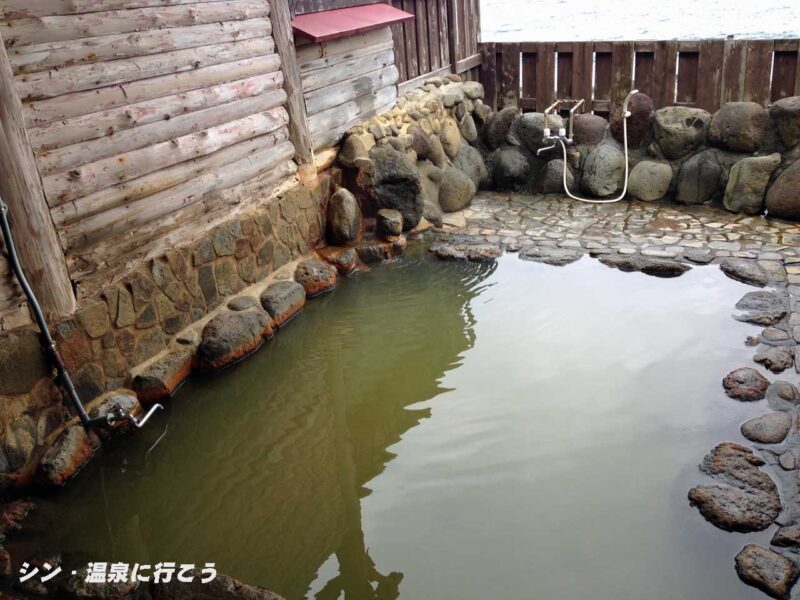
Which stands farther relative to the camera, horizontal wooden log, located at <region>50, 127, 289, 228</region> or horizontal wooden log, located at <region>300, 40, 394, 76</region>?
horizontal wooden log, located at <region>300, 40, 394, 76</region>

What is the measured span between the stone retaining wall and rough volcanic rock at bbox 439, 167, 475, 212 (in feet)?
6.83

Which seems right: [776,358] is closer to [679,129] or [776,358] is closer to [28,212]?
[679,129]

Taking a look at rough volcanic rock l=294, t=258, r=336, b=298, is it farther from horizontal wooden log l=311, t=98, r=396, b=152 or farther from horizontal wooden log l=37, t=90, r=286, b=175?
horizontal wooden log l=37, t=90, r=286, b=175

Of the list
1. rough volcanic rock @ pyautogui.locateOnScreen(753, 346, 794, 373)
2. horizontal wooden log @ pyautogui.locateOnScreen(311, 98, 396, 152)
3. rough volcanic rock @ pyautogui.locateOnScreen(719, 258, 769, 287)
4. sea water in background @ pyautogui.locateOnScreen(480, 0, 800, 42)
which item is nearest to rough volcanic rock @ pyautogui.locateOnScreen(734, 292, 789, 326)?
rough volcanic rock @ pyautogui.locateOnScreen(719, 258, 769, 287)

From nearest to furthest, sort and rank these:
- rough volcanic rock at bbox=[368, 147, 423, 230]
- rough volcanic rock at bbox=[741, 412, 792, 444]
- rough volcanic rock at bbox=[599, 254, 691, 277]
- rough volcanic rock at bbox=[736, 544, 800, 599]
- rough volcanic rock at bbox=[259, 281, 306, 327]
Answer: rough volcanic rock at bbox=[736, 544, 800, 599] < rough volcanic rock at bbox=[741, 412, 792, 444] < rough volcanic rock at bbox=[259, 281, 306, 327] < rough volcanic rock at bbox=[599, 254, 691, 277] < rough volcanic rock at bbox=[368, 147, 423, 230]

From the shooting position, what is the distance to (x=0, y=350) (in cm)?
439

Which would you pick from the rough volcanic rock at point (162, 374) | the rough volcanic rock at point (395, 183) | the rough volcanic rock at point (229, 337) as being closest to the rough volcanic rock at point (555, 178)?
the rough volcanic rock at point (395, 183)

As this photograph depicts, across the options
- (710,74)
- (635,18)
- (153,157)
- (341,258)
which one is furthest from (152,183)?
(635,18)

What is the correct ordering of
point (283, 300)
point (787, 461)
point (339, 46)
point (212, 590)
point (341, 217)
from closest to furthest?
1. point (212, 590)
2. point (787, 461)
3. point (283, 300)
4. point (341, 217)
5. point (339, 46)

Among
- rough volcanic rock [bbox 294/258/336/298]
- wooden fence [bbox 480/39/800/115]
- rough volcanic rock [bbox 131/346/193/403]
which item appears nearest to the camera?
rough volcanic rock [bbox 131/346/193/403]

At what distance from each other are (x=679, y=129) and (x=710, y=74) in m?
1.34

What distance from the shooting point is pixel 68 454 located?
464cm

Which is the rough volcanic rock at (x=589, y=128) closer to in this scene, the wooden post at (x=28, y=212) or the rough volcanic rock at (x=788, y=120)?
the rough volcanic rock at (x=788, y=120)

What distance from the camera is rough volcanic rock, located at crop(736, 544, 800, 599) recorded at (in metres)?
3.39
